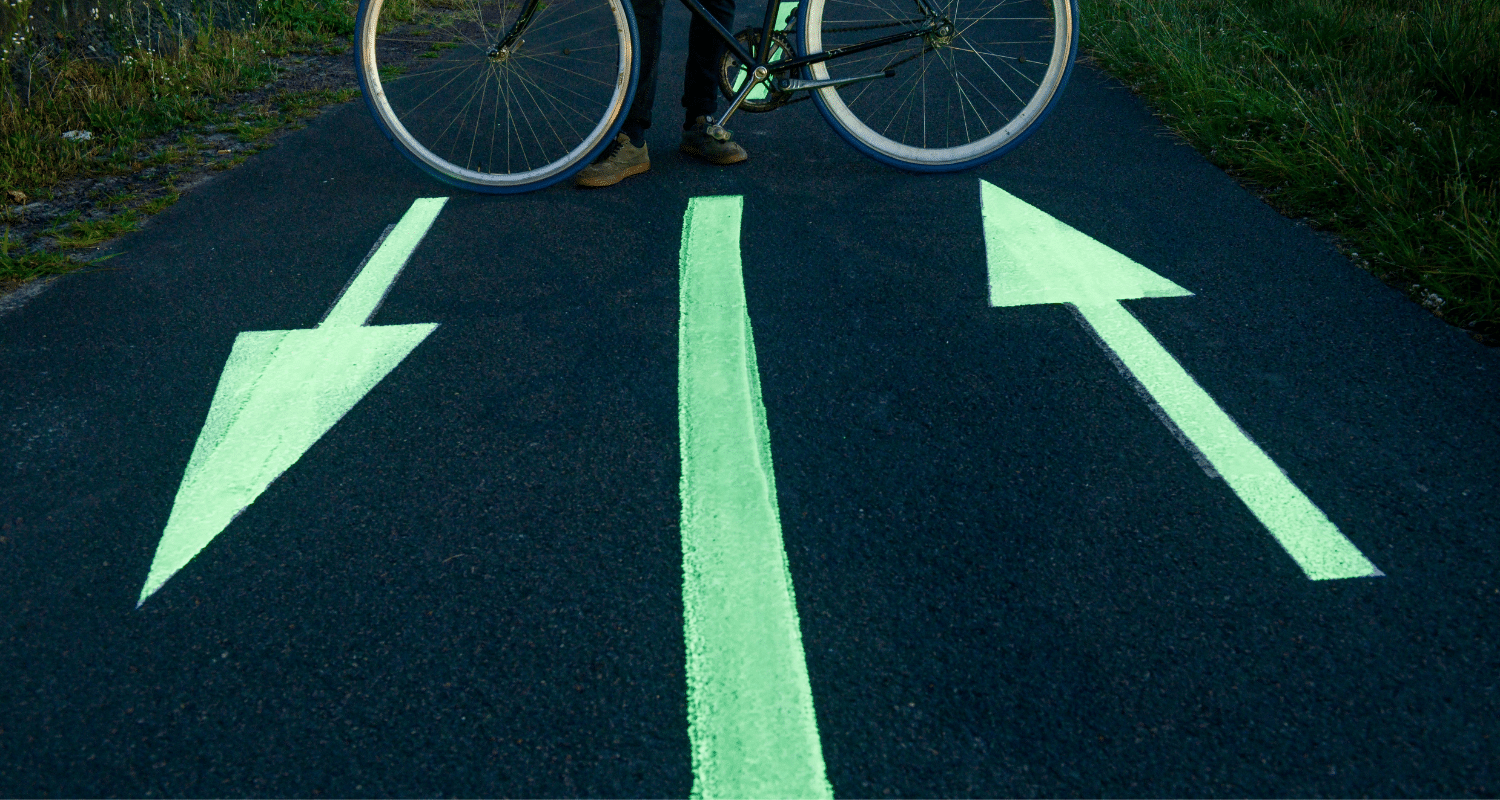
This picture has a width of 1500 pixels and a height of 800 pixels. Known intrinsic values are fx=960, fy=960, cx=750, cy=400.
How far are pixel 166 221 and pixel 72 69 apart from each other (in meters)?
2.18

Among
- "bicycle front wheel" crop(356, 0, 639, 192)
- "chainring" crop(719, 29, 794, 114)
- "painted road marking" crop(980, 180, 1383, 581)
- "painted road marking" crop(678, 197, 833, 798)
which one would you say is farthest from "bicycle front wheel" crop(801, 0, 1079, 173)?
→ "painted road marking" crop(678, 197, 833, 798)

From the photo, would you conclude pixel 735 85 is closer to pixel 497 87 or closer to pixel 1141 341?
pixel 497 87

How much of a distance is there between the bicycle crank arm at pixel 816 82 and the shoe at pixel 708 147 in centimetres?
41

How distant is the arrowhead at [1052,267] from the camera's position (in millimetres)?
3316

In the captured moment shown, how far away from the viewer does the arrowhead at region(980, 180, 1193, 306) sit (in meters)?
3.32

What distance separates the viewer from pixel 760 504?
92.4 inches

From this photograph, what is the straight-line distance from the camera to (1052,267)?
3518mm

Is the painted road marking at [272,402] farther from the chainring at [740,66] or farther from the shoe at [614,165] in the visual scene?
the chainring at [740,66]

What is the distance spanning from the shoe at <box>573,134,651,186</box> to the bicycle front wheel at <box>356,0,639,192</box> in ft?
0.43

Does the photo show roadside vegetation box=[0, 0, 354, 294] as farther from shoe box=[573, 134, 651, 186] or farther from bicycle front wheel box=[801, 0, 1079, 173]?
bicycle front wheel box=[801, 0, 1079, 173]

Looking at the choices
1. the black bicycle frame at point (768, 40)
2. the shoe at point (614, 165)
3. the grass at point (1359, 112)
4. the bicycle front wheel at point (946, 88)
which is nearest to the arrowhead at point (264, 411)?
the shoe at point (614, 165)

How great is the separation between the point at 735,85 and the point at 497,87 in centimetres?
163

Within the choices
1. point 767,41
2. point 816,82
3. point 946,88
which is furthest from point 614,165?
point 946,88

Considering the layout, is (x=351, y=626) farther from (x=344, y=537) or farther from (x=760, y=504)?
(x=760, y=504)
